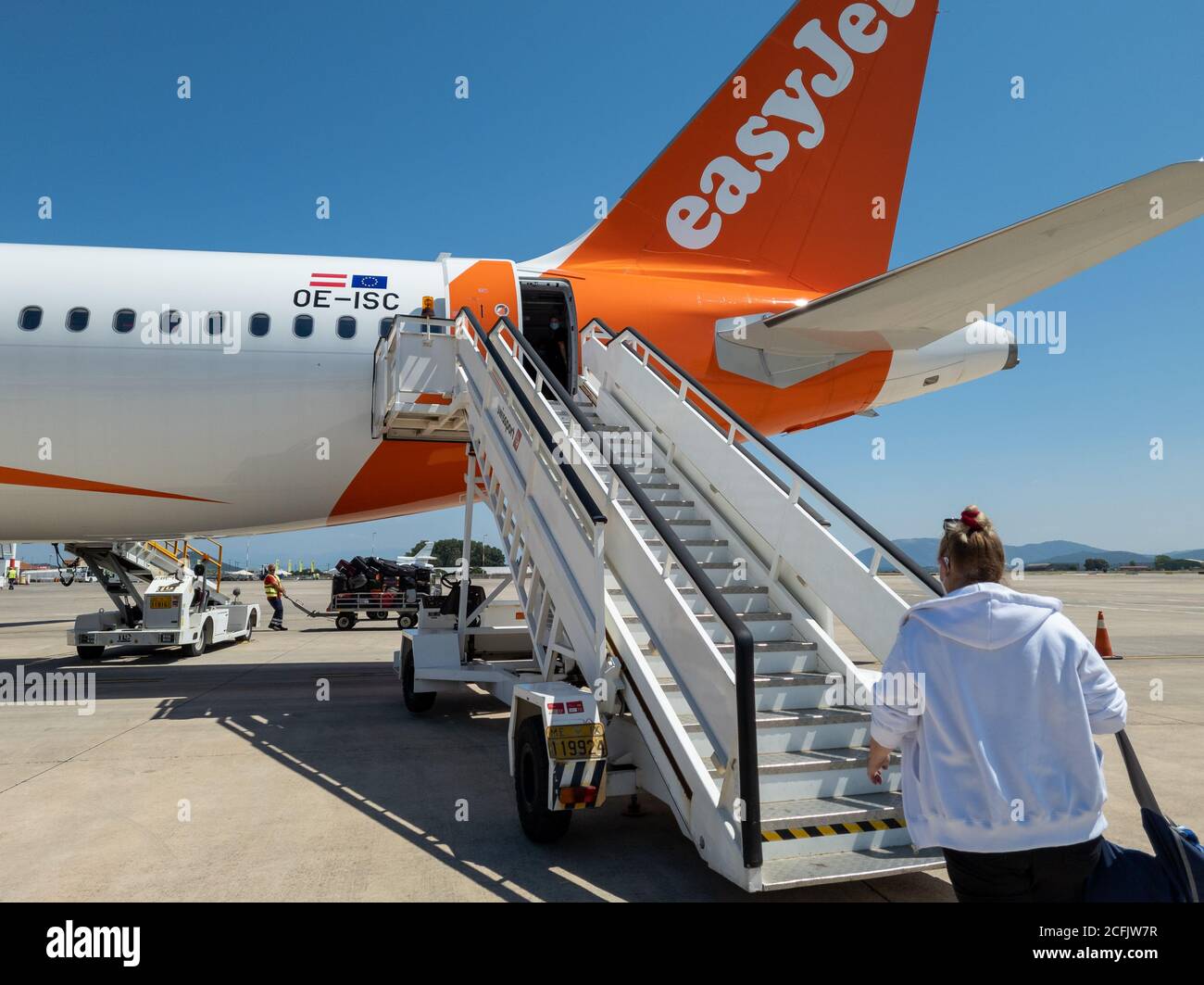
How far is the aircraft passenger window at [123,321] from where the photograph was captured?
10.4 m

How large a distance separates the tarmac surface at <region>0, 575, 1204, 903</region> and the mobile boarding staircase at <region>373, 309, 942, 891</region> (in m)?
0.52

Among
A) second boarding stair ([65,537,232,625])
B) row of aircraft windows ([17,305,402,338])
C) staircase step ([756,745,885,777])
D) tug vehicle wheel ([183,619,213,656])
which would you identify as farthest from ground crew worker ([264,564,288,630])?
staircase step ([756,745,885,777])

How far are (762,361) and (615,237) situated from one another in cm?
328

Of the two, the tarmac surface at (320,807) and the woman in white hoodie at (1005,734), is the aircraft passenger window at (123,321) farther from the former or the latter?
the woman in white hoodie at (1005,734)

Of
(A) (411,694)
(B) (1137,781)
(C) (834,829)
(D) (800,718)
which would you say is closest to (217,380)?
(A) (411,694)

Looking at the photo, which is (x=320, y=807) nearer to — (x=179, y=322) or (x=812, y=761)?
(x=812, y=761)

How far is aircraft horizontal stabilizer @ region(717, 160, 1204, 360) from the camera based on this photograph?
23.7ft

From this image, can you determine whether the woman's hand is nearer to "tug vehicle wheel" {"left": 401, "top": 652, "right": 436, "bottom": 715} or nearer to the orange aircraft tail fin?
"tug vehicle wheel" {"left": 401, "top": 652, "right": 436, "bottom": 715}
